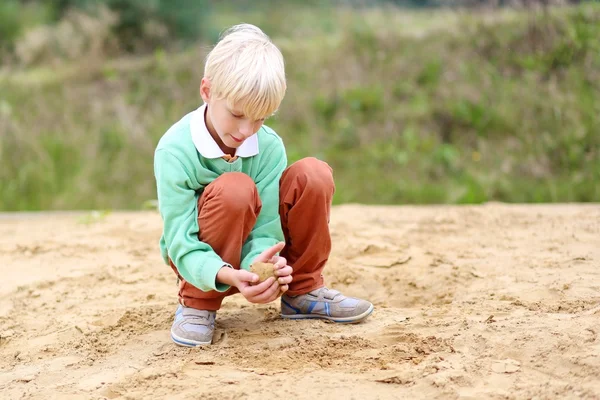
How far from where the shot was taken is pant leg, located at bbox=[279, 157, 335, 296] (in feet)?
8.77

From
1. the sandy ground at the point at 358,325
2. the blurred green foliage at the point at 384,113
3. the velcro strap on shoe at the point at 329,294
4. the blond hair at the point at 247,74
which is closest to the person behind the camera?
the sandy ground at the point at 358,325

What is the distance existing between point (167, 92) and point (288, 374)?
545 centimetres

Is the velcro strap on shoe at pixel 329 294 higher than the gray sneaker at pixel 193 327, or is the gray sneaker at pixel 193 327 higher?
the velcro strap on shoe at pixel 329 294

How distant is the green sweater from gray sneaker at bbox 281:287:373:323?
0.25 meters

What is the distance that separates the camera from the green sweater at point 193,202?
98.3 inches

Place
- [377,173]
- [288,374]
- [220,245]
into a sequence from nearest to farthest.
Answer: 1. [288,374]
2. [220,245]
3. [377,173]

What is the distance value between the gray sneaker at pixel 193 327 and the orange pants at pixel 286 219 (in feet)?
0.10

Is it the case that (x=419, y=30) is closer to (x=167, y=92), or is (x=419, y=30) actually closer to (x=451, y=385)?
(x=167, y=92)

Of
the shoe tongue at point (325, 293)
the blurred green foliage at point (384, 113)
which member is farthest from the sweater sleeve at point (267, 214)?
the blurred green foliage at point (384, 113)

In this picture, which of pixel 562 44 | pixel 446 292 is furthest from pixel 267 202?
pixel 562 44

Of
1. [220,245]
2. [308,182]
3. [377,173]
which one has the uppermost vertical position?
[308,182]

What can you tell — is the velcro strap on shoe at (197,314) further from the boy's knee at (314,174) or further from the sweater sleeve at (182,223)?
the boy's knee at (314,174)

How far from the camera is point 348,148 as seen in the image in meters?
6.50

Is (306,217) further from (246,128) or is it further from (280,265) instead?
(246,128)
